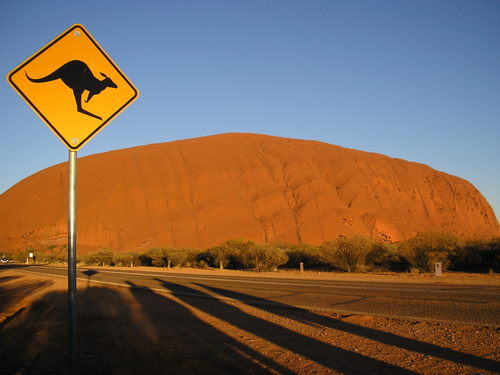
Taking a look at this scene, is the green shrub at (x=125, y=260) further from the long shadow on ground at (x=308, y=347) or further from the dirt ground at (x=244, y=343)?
the long shadow on ground at (x=308, y=347)

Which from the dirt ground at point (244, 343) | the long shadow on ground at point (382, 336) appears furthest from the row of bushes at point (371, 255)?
the dirt ground at point (244, 343)

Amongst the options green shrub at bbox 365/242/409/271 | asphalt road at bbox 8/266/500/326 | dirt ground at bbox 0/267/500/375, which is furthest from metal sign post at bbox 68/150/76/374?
green shrub at bbox 365/242/409/271

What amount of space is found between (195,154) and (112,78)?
232 feet

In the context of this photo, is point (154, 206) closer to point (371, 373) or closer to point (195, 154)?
point (195, 154)

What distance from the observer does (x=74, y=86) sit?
330 cm

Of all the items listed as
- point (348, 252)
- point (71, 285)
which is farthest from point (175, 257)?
point (71, 285)

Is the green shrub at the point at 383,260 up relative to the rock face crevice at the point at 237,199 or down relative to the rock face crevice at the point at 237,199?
down


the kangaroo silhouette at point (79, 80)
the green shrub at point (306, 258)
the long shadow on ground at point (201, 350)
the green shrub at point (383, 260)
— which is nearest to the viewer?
the kangaroo silhouette at point (79, 80)

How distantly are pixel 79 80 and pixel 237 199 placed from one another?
5866 cm

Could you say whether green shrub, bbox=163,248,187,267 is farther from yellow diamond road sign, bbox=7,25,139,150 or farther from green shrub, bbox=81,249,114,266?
yellow diamond road sign, bbox=7,25,139,150

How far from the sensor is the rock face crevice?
5847cm

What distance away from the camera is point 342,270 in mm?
30766

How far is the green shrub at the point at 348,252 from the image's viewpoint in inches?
1164

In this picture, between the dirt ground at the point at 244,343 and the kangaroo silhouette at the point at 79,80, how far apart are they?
3.91 m
